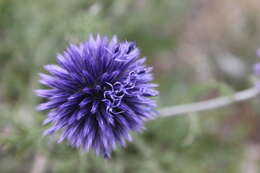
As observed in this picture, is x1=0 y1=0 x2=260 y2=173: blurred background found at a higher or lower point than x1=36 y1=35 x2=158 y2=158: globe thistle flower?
higher

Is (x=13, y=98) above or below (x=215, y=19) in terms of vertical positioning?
below

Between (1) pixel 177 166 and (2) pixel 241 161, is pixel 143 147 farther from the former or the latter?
(2) pixel 241 161

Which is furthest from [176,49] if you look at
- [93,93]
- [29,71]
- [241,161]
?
[93,93]

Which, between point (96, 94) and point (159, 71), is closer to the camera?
point (96, 94)

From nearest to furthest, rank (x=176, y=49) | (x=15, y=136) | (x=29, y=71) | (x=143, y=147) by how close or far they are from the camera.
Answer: (x=15, y=136) < (x=143, y=147) < (x=29, y=71) < (x=176, y=49)

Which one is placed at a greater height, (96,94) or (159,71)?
(159,71)
